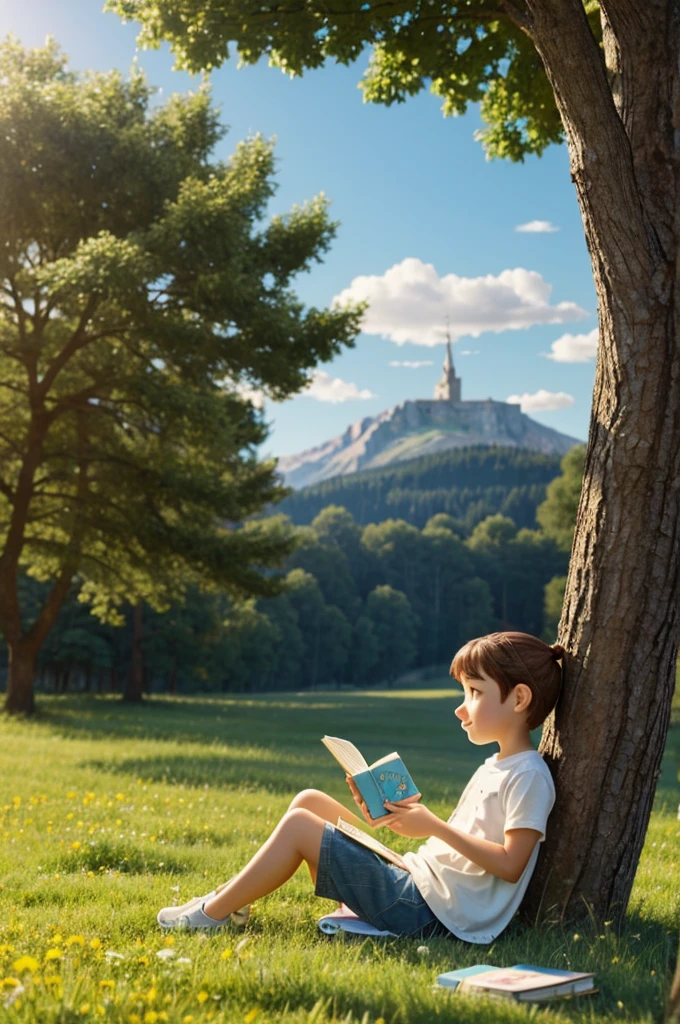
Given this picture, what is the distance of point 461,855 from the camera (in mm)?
4195

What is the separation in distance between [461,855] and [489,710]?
25.6 inches

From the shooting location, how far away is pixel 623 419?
14.4 ft

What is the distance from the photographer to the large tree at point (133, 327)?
58.6 feet

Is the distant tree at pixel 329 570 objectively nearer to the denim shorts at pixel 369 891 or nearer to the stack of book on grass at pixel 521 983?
the denim shorts at pixel 369 891

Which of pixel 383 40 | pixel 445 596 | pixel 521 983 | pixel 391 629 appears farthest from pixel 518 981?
pixel 445 596

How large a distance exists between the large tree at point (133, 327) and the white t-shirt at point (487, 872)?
14206mm

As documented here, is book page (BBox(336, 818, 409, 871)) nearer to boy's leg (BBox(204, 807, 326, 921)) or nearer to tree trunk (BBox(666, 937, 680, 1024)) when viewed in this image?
boy's leg (BBox(204, 807, 326, 921))

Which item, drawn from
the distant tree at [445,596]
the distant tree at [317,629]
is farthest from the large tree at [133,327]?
the distant tree at [445,596]

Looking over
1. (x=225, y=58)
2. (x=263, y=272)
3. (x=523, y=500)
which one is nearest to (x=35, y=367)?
(x=263, y=272)

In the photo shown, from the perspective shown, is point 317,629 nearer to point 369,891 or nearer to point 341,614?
Result: point 341,614

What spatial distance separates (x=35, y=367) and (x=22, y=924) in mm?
18095

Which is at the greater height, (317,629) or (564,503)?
(564,503)

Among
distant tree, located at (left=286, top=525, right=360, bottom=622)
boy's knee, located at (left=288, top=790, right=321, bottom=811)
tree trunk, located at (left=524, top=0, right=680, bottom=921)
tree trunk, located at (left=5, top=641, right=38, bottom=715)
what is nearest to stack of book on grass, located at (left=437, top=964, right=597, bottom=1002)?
tree trunk, located at (left=524, top=0, right=680, bottom=921)

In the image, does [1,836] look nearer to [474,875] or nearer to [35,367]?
[474,875]
